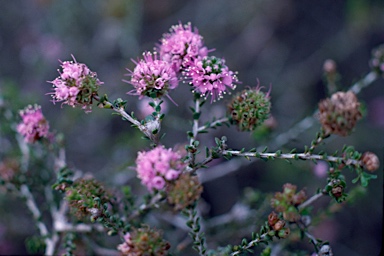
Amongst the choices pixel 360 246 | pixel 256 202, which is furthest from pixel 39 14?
pixel 360 246

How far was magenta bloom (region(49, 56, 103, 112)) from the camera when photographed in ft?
8.75

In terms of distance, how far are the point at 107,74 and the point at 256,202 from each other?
151 inches

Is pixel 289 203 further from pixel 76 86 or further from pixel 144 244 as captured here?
pixel 76 86

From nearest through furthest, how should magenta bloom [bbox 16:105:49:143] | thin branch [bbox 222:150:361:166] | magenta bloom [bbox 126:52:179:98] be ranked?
thin branch [bbox 222:150:361:166], magenta bloom [bbox 126:52:179:98], magenta bloom [bbox 16:105:49:143]

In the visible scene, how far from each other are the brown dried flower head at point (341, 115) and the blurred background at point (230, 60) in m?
2.90

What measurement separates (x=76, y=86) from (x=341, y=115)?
1861 millimetres

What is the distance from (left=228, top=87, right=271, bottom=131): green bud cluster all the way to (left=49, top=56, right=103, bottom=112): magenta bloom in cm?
111

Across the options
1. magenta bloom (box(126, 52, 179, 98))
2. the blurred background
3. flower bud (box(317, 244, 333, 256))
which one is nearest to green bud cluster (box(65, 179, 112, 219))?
magenta bloom (box(126, 52, 179, 98))

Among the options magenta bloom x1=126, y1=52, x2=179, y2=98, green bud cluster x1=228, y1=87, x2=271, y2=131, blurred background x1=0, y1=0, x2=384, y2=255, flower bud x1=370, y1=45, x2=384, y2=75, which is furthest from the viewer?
blurred background x1=0, y1=0, x2=384, y2=255

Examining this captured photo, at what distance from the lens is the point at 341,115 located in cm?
257

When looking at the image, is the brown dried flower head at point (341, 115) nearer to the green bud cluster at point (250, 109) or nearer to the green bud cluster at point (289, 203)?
the green bud cluster at point (250, 109)

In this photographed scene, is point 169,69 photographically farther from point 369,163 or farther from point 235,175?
point 235,175

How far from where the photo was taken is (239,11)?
696 centimetres

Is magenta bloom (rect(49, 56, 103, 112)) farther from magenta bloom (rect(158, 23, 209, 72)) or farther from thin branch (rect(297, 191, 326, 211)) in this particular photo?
thin branch (rect(297, 191, 326, 211))
